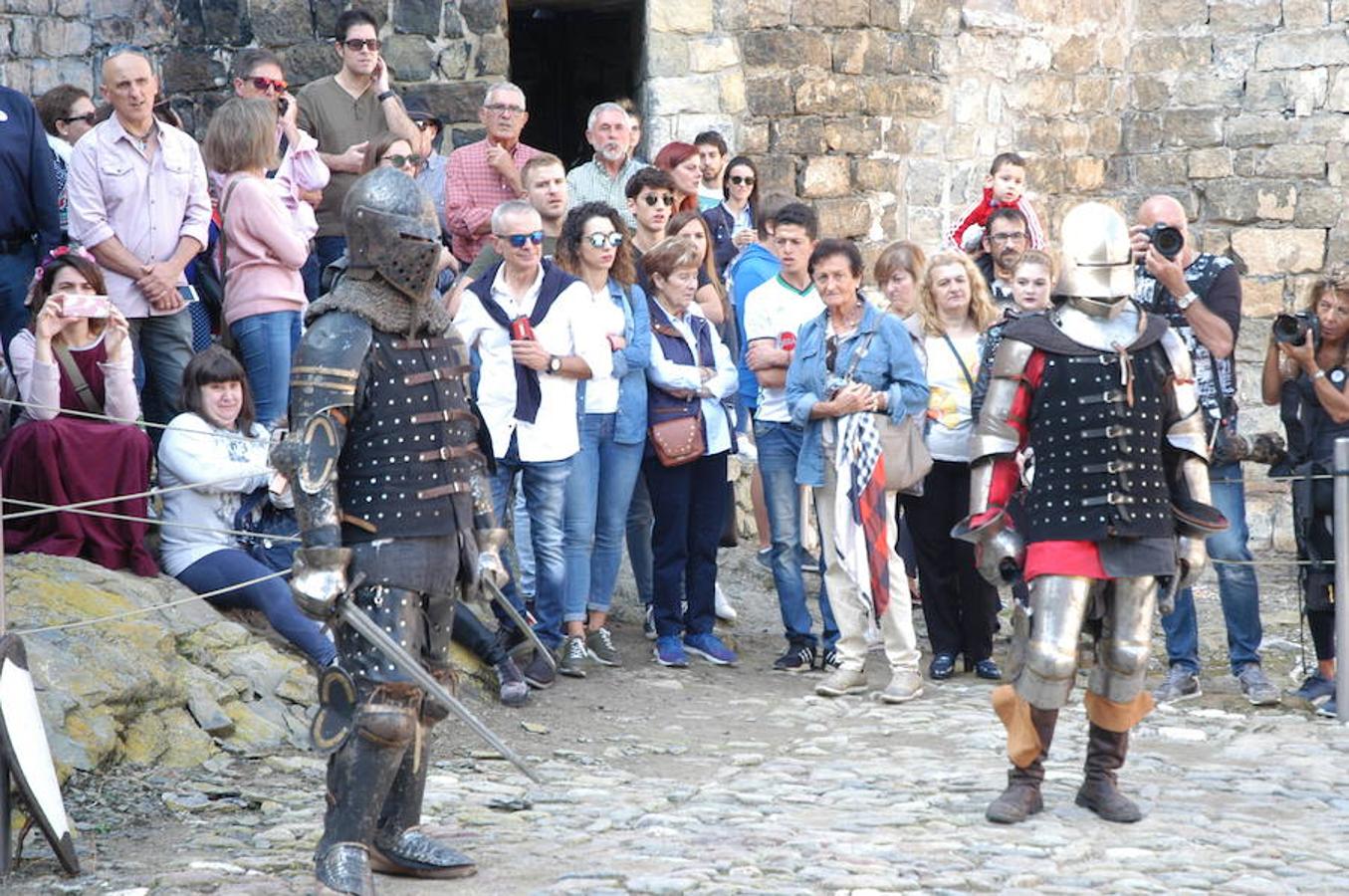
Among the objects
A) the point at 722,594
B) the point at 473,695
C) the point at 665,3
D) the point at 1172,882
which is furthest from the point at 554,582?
the point at 665,3

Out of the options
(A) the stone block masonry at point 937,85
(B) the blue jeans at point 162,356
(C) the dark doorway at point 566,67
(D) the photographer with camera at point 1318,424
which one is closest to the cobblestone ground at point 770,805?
(D) the photographer with camera at point 1318,424

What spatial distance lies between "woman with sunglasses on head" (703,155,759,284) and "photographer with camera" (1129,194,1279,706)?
2387 millimetres

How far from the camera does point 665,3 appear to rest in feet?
37.8

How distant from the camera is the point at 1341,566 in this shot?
7512 millimetres

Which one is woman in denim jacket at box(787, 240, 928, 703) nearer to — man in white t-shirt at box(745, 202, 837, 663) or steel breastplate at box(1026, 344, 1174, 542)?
man in white t-shirt at box(745, 202, 837, 663)

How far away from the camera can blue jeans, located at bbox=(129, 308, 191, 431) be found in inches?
305

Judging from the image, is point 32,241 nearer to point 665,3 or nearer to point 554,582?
point 554,582

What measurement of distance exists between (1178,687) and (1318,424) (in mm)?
1196

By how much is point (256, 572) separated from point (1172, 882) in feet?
11.7

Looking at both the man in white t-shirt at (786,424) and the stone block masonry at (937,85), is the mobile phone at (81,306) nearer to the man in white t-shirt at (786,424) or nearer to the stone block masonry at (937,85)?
the man in white t-shirt at (786,424)

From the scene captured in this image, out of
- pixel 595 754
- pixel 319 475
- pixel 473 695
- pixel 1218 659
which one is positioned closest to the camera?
pixel 319 475

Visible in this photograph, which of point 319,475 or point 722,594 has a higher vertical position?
point 319,475

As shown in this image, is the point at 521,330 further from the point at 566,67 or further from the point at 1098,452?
the point at 566,67

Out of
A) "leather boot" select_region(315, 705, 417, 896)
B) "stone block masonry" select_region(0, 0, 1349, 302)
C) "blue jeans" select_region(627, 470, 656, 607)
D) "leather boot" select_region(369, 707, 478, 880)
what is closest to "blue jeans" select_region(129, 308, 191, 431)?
"blue jeans" select_region(627, 470, 656, 607)
